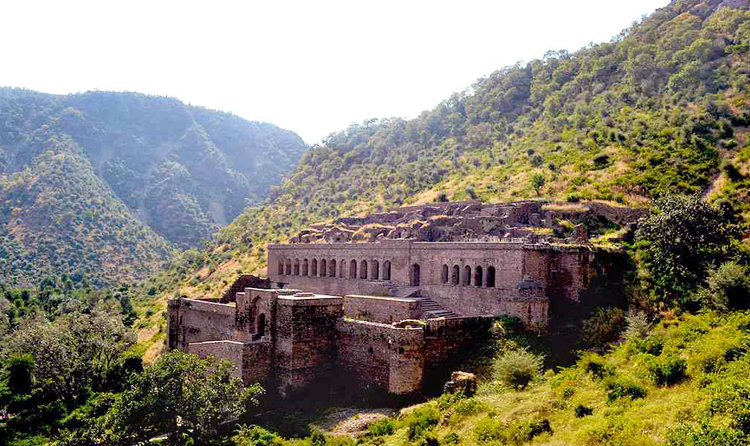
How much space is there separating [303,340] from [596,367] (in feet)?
38.4

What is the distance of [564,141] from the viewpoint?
54344 mm

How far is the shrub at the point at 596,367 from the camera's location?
49.5 ft

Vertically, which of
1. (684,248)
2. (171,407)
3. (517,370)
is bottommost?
(171,407)

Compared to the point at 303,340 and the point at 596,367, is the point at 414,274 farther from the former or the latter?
the point at 596,367

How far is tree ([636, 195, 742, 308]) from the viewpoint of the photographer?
67.1ft

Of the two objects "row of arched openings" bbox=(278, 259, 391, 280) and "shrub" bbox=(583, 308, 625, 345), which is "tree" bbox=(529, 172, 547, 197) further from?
"shrub" bbox=(583, 308, 625, 345)

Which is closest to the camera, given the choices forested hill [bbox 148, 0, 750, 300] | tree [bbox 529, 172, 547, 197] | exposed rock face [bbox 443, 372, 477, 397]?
exposed rock face [bbox 443, 372, 477, 397]

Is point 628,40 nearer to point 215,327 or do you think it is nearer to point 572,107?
point 572,107

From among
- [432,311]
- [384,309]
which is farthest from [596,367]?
[384,309]

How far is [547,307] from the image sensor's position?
22156 millimetres

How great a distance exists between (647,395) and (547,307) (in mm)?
9209

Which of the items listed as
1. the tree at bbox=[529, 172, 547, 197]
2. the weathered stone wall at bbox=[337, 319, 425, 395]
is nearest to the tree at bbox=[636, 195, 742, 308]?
the weathered stone wall at bbox=[337, 319, 425, 395]

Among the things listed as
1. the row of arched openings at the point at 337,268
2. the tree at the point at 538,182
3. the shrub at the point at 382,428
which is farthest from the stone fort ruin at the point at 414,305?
the tree at the point at 538,182

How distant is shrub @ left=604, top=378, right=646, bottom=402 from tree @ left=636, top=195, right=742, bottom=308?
7712 millimetres
